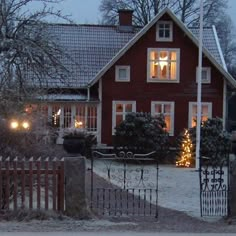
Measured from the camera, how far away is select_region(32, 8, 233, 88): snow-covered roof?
34.3 m

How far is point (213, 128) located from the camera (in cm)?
2986

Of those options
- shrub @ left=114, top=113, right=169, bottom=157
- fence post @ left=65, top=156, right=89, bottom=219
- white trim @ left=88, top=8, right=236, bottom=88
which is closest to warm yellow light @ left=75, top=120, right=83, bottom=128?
white trim @ left=88, top=8, right=236, bottom=88

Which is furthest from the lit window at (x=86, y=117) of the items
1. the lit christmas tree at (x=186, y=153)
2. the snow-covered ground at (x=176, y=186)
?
the lit christmas tree at (x=186, y=153)

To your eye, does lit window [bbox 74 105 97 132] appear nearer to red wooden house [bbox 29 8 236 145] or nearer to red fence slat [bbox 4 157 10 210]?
red wooden house [bbox 29 8 236 145]

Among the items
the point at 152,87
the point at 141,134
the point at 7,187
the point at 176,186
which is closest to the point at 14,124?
the point at 7,187

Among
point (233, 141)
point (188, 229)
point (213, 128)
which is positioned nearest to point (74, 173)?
point (188, 229)

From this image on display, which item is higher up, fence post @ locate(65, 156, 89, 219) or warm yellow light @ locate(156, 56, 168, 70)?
warm yellow light @ locate(156, 56, 168, 70)

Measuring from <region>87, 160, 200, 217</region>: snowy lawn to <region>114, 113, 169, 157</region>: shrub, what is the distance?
1.47 metres

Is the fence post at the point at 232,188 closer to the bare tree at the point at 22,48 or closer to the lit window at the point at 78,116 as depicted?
the bare tree at the point at 22,48

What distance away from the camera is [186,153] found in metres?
30.1

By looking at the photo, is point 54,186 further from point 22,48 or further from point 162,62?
point 162,62

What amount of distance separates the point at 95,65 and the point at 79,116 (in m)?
3.10

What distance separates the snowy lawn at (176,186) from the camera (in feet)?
49.4

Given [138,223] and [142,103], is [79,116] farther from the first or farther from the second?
[138,223]
